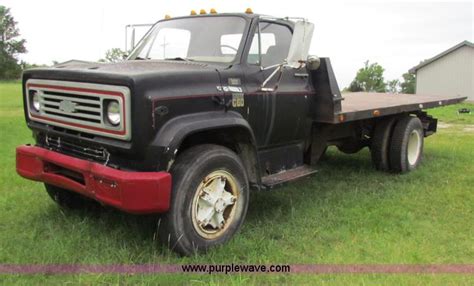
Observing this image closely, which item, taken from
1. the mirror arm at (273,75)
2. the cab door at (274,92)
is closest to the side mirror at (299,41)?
the mirror arm at (273,75)

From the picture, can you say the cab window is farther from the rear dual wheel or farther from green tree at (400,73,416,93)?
green tree at (400,73,416,93)

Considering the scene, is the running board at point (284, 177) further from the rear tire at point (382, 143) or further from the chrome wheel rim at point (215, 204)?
the rear tire at point (382, 143)

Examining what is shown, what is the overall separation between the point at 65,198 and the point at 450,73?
34183mm

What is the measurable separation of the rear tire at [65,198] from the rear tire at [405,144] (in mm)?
4303

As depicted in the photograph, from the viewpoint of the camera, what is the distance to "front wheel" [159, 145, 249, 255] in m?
3.81

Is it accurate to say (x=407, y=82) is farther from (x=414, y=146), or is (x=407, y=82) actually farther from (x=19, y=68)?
(x=414, y=146)

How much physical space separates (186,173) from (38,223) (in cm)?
175

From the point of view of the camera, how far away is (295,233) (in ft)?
15.1

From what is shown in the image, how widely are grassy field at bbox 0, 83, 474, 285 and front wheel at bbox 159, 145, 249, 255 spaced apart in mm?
133

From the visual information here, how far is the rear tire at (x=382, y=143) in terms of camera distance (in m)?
7.17

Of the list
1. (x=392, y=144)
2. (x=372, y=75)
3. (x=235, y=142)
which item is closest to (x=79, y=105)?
(x=235, y=142)

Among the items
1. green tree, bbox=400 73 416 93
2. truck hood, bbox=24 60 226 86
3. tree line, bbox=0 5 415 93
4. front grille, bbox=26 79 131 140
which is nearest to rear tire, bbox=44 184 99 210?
front grille, bbox=26 79 131 140

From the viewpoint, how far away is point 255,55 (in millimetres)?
4770

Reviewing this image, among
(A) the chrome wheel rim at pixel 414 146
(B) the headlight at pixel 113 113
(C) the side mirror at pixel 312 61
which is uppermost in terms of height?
(C) the side mirror at pixel 312 61
